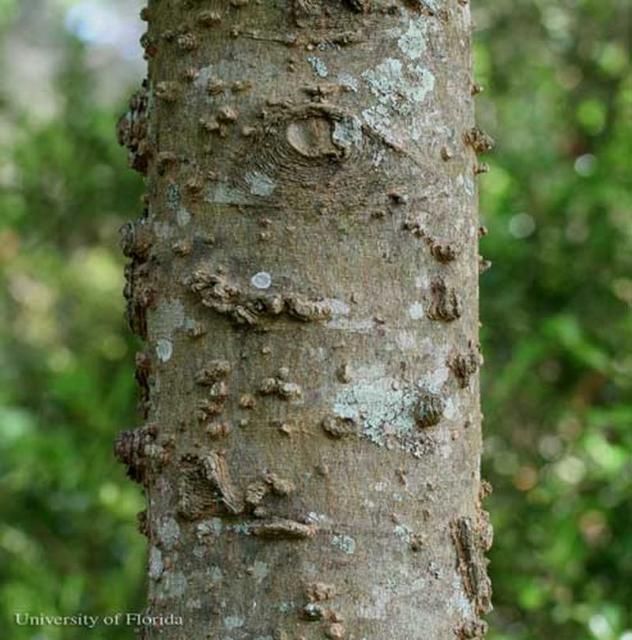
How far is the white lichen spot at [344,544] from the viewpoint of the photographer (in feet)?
2.67

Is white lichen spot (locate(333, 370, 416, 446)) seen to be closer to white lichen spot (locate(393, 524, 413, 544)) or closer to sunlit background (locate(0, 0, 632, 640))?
white lichen spot (locate(393, 524, 413, 544))

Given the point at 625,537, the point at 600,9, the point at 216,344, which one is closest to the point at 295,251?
the point at 216,344

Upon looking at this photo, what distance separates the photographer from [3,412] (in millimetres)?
2812

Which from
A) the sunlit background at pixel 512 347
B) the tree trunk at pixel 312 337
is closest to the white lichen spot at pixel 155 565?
the tree trunk at pixel 312 337

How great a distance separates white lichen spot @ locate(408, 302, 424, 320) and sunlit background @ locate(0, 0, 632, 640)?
125 centimetres

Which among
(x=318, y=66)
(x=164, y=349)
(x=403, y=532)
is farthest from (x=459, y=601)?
(x=318, y=66)

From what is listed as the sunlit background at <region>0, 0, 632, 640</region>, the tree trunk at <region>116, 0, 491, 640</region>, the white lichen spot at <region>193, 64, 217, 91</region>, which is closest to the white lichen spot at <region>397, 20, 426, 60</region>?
the tree trunk at <region>116, 0, 491, 640</region>

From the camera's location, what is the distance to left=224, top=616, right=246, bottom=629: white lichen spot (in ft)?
2.65

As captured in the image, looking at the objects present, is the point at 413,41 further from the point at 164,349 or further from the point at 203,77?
the point at 164,349

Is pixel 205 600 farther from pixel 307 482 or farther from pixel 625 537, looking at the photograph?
pixel 625 537

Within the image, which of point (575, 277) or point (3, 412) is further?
point (3, 412)

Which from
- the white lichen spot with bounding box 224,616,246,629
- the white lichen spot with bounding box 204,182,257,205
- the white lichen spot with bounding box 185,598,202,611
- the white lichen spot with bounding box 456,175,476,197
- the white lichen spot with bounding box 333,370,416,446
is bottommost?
the white lichen spot with bounding box 224,616,246,629

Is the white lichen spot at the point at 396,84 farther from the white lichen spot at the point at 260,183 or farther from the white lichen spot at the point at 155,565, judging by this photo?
the white lichen spot at the point at 155,565

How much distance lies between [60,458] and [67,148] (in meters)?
0.78
